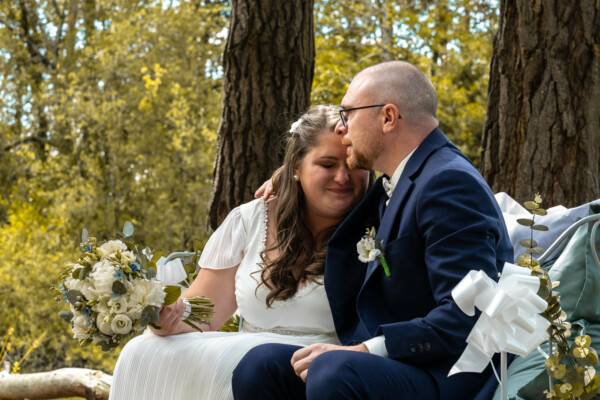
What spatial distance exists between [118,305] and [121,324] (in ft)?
0.21

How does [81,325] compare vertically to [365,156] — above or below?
below

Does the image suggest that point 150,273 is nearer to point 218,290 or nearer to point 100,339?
point 100,339

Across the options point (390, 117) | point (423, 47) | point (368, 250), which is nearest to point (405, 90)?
point (390, 117)

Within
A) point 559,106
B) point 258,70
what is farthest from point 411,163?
point 258,70

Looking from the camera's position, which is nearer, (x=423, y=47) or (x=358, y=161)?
(x=358, y=161)

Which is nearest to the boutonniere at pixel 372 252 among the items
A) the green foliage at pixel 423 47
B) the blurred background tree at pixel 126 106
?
the blurred background tree at pixel 126 106

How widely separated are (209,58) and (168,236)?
393 cm

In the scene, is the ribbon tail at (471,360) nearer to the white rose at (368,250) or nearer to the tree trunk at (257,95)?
the white rose at (368,250)

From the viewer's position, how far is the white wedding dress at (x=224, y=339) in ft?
9.68

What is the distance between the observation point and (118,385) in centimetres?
310

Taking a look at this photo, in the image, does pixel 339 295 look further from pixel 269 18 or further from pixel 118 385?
pixel 269 18

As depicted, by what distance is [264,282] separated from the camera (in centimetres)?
325

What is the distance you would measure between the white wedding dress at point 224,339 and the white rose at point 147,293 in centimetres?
28

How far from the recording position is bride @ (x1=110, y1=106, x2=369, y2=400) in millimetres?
2988
